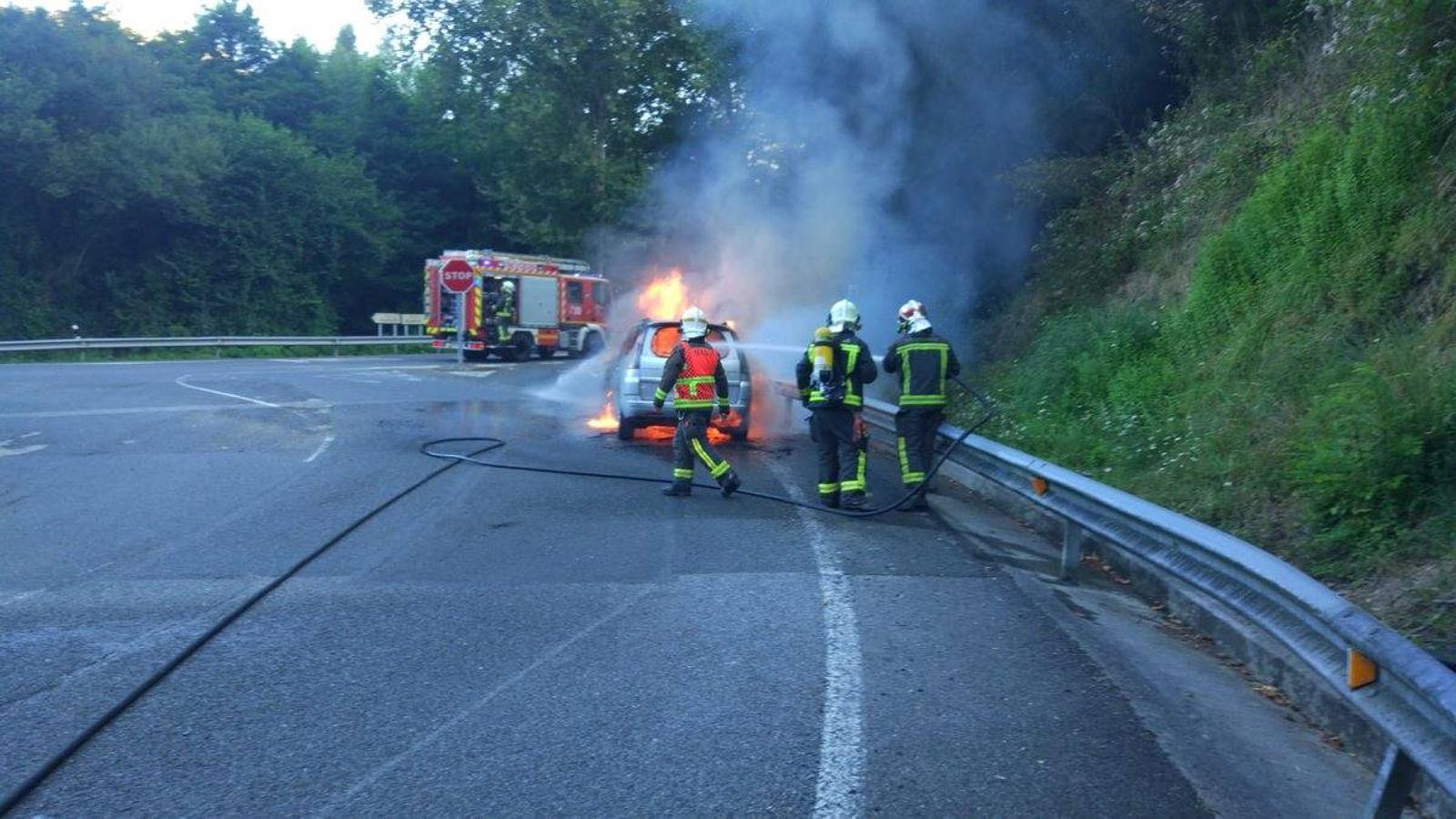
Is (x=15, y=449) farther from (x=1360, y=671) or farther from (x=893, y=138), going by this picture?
(x=893, y=138)

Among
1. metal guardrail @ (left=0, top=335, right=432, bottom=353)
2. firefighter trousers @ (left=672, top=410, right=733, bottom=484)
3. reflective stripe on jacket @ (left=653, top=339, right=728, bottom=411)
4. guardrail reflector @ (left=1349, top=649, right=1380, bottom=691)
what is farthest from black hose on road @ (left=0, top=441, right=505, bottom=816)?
metal guardrail @ (left=0, top=335, right=432, bottom=353)

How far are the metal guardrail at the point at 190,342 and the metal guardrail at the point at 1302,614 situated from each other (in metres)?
27.5

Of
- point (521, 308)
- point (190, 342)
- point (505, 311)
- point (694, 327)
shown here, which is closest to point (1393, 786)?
point (694, 327)

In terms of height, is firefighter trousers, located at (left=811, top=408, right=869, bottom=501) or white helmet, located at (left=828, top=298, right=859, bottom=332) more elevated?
white helmet, located at (left=828, top=298, right=859, bottom=332)

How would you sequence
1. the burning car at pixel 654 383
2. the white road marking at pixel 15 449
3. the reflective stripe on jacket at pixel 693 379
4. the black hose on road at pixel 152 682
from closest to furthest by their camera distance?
the black hose on road at pixel 152 682 < the reflective stripe on jacket at pixel 693 379 < the white road marking at pixel 15 449 < the burning car at pixel 654 383

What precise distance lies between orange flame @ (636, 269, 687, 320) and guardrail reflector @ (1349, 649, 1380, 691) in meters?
19.2

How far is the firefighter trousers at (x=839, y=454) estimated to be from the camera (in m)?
9.79

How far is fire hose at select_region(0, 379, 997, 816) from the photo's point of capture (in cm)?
439

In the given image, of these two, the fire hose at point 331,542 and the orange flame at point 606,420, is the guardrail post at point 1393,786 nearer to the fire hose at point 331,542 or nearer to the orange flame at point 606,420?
the fire hose at point 331,542

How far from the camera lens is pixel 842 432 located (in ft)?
32.4

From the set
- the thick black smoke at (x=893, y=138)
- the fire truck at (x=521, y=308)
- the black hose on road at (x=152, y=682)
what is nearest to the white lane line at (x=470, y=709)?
the black hose on road at (x=152, y=682)

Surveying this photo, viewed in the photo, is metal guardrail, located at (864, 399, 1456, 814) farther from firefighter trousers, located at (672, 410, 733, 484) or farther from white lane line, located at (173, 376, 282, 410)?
white lane line, located at (173, 376, 282, 410)

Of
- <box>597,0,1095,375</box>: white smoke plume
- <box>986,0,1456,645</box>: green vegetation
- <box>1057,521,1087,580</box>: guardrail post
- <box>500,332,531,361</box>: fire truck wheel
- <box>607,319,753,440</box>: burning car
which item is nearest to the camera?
<box>986,0,1456,645</box>: green vegetation

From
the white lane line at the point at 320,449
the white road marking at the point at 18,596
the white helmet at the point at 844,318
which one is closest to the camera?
the white road marking at the point at 18,596
